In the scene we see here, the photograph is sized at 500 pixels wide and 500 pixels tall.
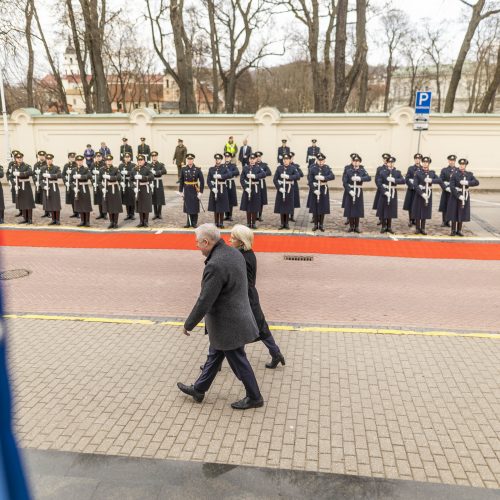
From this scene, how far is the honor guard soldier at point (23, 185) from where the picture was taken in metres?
14.6

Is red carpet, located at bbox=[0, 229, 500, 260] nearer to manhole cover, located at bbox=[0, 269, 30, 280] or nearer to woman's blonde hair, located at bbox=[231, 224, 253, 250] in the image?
manhole cover, located at bbox=[0, 269, 30, 280]

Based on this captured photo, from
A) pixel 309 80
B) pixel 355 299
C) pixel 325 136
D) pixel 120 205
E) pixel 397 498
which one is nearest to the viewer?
pixel 397 498

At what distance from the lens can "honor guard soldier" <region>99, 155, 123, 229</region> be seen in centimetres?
1425

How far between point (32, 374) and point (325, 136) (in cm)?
2021

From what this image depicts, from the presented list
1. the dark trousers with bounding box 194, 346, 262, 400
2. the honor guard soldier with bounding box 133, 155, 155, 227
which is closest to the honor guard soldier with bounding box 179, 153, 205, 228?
the honor guard soldier with bounding box 133, 155, 155, 227

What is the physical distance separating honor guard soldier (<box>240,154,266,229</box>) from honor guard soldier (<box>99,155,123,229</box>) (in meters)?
3.35

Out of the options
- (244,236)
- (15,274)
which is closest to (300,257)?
(15,274)

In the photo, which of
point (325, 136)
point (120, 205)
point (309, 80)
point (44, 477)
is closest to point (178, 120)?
point (325, 136)

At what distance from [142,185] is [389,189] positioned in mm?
6516

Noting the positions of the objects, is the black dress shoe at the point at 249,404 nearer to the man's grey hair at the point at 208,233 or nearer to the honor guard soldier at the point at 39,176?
the man's grey hair at the point at 208,233

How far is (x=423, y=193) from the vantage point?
1335 cm

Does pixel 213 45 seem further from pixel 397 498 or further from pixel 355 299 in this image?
pixel 397 498

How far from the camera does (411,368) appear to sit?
6312 millimetres

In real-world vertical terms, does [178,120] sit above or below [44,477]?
above
